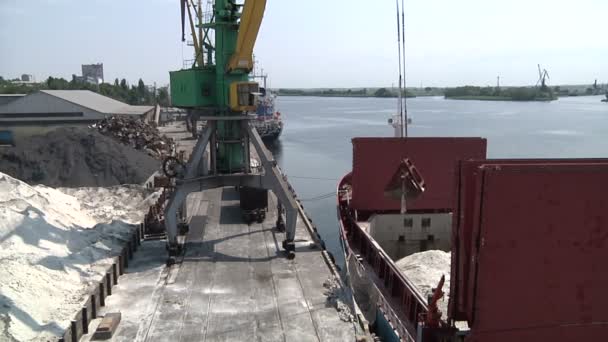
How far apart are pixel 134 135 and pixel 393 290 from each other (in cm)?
3350

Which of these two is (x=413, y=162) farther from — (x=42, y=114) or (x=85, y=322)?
(x=42, y=114)

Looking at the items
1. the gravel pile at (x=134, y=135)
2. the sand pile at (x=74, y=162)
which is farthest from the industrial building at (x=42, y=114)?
the sand pile at (x=74, y=162)

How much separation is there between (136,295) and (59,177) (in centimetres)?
1855

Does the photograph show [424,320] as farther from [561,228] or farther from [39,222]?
[39,222]

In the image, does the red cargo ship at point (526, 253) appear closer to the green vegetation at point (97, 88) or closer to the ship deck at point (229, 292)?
the ship deck at point (229, 292)

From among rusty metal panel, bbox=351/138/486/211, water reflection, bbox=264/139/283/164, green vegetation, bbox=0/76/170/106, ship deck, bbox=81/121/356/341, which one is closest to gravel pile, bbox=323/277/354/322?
ship deck, bbox=81/121/356/341

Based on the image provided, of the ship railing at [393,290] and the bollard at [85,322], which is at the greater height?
the bollard at [85,322]

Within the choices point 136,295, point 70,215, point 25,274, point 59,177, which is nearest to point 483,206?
point 136,295

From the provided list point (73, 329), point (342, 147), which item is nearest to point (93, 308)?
point (73, 329)

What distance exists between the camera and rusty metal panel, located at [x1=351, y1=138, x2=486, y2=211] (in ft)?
63.4

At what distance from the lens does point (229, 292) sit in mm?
12398

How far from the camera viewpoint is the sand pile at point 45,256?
10.2 metres

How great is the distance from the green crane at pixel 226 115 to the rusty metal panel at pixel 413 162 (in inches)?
163

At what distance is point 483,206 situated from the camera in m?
8.31
